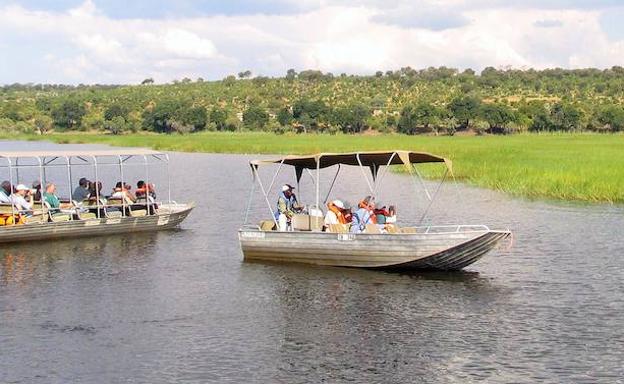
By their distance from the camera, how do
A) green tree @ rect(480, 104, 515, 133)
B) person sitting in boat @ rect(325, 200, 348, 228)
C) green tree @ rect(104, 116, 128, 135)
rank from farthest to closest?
green tree @ rect(104, 116, 128, 135)
green tree @ rect(480, 104, 515, 133)
person sitting in boat @ rect(325, 200, 348, 228)

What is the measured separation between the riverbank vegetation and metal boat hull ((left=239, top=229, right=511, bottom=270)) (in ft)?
283

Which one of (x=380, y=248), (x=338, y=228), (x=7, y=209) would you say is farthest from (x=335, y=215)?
(x=7, y=209)

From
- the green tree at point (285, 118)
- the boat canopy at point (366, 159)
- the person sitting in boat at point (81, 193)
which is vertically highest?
the boat canopy at point (366, 159)

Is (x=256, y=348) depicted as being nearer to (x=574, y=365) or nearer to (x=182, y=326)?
(x=182, y=326)

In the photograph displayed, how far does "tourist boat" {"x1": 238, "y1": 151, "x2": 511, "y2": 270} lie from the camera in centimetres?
2227

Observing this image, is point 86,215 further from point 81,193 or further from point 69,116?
point 69,116

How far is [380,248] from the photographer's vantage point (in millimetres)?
22859

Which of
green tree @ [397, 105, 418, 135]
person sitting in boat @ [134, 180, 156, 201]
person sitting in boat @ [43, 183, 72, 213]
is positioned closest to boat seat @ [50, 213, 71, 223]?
person sitting in boat @ [43, 183, 72, 213]

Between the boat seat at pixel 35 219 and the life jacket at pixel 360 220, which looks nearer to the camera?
the life jacket at pixel 360 220

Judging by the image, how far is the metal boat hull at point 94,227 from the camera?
28.5 m

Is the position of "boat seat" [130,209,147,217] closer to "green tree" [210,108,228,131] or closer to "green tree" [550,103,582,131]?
"green tree" [550,103,582,131]

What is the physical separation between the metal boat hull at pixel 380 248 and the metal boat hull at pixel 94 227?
301 inches

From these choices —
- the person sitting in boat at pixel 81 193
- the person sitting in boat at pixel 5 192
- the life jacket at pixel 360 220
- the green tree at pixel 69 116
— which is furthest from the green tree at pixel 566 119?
the life jacket at pixel 360 220

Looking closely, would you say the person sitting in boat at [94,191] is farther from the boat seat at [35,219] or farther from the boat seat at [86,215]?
the boat seat at [35,219]
